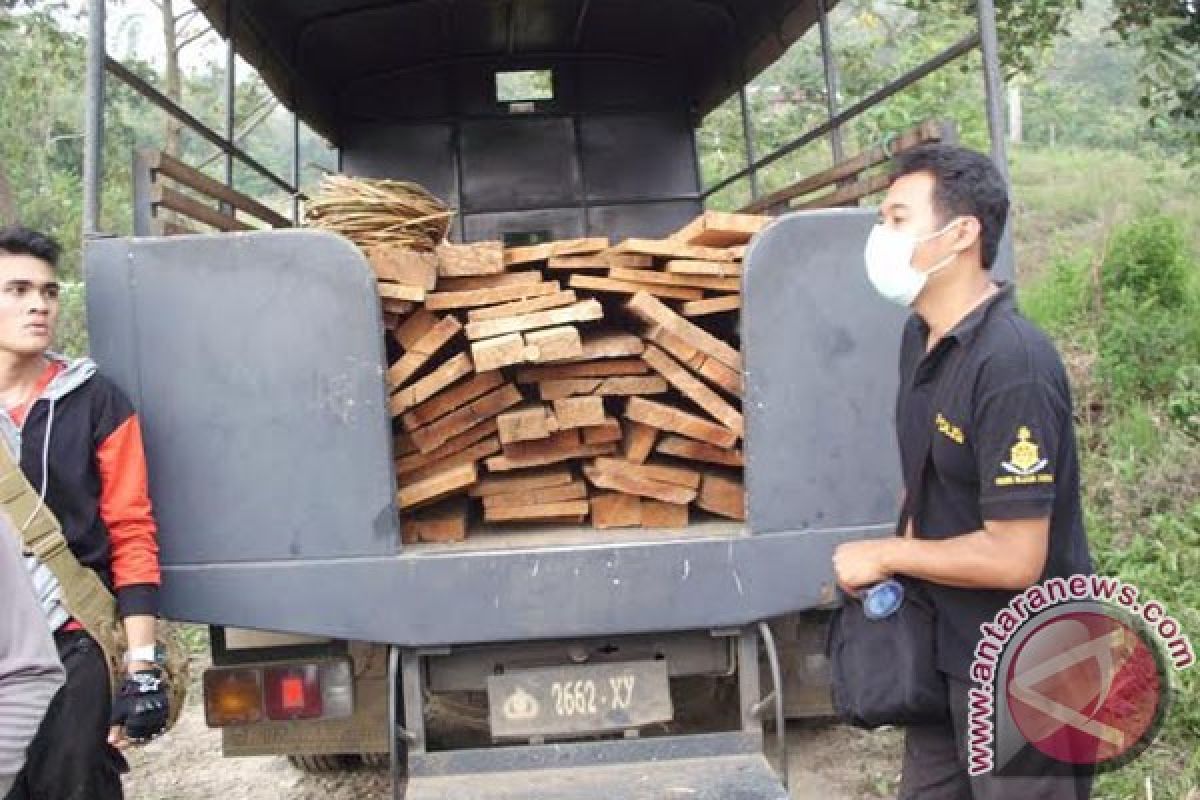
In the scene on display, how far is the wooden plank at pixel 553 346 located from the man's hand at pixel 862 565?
1.01 metres

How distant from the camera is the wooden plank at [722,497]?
10.4 ft

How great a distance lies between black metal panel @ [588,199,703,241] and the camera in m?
6.04

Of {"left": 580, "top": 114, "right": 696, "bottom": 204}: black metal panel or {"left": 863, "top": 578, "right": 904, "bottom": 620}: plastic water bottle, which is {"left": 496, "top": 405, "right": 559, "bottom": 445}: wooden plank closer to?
{"left": 863, "top": 578, "right": 904, "bottom": 620}: plastic water bottle

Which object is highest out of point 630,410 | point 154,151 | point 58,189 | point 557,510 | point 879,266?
point 58,189

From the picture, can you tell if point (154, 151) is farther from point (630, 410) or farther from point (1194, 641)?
point (1194, 641)

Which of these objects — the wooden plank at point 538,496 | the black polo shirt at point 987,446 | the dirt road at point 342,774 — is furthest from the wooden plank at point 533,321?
the dirt road at point 342,774

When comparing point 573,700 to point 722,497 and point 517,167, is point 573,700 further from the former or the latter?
point 517,167

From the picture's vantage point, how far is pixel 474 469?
10.2 ft

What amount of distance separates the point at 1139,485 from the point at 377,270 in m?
4.27

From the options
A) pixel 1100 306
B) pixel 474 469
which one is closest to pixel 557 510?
pixel 474 469

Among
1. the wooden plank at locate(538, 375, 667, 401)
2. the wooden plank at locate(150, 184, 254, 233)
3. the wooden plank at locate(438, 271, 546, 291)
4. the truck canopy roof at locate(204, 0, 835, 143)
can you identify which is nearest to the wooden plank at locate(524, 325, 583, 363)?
the wooden plank at locate(538, 375, 667, 401)

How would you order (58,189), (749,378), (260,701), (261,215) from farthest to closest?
(58,189) → (261,215) → (260,701) → (749,378)

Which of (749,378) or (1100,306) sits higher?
(1100,306)

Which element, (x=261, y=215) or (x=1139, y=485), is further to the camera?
(x=1139, y=485)
